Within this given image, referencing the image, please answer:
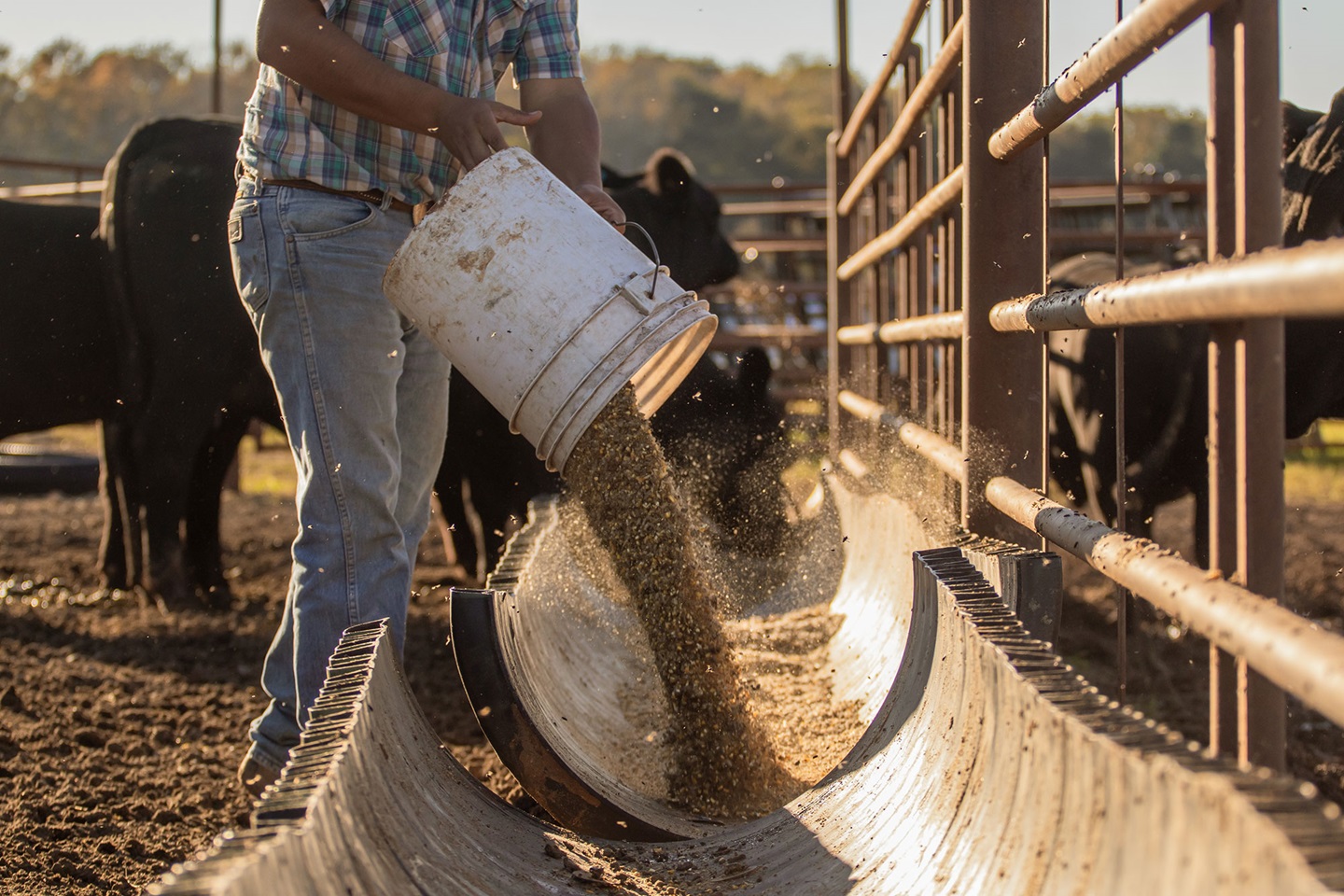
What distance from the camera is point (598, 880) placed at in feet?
5.54

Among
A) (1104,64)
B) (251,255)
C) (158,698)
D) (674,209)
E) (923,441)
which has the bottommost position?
(158,698)

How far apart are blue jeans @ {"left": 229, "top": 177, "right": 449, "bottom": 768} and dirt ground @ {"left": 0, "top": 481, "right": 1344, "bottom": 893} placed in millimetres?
359

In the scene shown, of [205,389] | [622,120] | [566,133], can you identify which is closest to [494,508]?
[205,389]

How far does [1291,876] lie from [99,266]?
487 cm

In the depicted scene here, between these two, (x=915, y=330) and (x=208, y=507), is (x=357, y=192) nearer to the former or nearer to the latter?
(x=915, y=330)

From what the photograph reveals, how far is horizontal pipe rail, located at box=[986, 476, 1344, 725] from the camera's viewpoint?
2.83ft

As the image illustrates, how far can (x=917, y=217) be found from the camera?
3.00 meters

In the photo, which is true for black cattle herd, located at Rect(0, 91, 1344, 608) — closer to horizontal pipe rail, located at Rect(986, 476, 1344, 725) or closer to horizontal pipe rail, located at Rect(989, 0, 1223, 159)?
horizontal pipe rail, located at Rect(989, 0, 1223, 159)

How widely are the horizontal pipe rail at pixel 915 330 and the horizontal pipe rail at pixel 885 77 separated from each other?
74 cm

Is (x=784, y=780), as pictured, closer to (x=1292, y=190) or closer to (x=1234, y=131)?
(x=1234, y=131)

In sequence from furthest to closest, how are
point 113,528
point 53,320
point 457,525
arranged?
point 457,525 → point 113,528 → point 53,320

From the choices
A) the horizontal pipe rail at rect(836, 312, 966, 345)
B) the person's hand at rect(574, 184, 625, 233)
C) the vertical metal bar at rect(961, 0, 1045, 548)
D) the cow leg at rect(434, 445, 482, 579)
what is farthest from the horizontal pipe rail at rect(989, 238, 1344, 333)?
the cow leg at rect(434, 445, 482, 579)

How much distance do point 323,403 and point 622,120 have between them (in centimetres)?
5497

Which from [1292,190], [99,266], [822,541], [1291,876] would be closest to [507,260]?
[1291,876]
